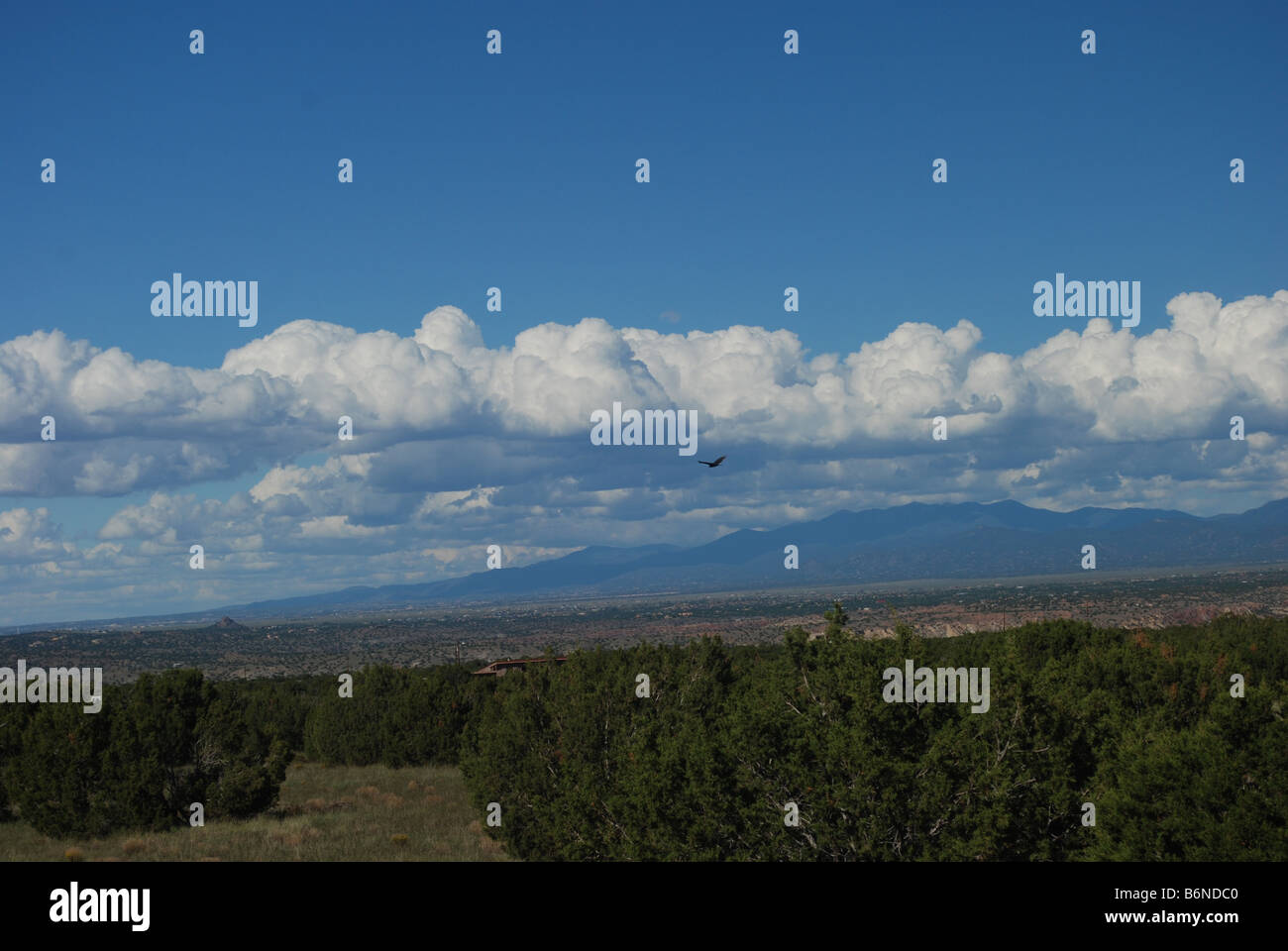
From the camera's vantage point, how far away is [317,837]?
33250mm

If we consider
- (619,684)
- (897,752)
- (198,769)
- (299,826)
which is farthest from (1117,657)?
(198,769)

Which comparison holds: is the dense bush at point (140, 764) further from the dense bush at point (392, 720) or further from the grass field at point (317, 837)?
the dense bush at point (392, 720)

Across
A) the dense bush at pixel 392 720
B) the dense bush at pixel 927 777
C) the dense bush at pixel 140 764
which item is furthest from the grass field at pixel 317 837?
the dense bush at pixel 392 720

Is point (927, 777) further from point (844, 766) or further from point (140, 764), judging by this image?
point (140, 764)

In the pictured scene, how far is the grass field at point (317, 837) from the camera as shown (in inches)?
1178

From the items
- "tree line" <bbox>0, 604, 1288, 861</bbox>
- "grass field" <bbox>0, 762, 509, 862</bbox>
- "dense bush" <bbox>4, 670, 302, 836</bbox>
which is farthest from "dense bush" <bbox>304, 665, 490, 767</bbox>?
"tree line" <bbox>0, 604, 1288, 861</bbox>

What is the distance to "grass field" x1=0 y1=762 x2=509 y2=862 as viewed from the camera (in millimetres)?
29922

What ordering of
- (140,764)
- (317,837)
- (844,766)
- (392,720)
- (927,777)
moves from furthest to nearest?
(392,720) < (140,764) < (317,837) < (844,766) < (927,777)

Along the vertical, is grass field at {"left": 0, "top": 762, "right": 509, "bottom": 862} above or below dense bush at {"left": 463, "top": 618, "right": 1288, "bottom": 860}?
below

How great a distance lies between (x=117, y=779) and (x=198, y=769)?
255 cm

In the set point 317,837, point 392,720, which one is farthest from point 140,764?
point 392,720

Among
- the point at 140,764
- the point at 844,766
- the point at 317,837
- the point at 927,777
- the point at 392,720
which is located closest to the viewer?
the point at 927,777

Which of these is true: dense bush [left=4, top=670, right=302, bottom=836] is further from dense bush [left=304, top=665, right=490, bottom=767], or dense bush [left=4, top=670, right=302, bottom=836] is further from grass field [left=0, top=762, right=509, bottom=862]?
dense bush [left=304, top=665, right=490, bottom=767]
